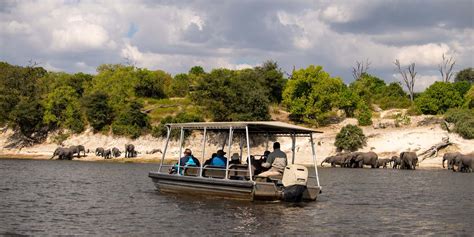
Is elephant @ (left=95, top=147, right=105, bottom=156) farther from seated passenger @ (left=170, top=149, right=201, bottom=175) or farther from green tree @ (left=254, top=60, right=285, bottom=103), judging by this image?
seated passenger @ (left=170, top=149, right=201, bottom=175)

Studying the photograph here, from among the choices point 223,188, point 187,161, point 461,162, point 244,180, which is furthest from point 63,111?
point 244,180

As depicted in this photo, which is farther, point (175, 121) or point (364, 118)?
point (175, 121)

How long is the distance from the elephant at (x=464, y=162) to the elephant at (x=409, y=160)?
370 cm

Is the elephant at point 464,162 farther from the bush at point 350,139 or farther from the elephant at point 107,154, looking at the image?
the elephant at point 107,154

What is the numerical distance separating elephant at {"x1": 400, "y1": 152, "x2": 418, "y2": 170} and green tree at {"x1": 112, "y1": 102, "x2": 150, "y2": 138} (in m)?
32.6

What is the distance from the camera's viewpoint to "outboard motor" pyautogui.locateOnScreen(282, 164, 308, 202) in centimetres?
2364

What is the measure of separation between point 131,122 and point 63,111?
36.3ft

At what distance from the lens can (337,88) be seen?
78875 millimetres

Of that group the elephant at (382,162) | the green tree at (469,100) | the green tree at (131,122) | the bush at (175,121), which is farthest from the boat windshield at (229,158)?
the green tree at (469,100)

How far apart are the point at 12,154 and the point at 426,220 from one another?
64742 millimetres

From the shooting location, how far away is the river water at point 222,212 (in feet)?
61.7

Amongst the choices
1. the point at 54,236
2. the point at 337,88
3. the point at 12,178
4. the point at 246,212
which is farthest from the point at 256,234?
the point at 337,88

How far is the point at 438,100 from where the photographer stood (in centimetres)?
7881

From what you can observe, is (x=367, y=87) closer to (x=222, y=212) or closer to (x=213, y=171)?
(x=213, y=171)
